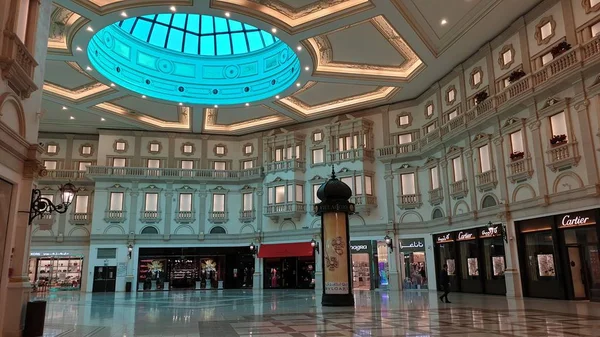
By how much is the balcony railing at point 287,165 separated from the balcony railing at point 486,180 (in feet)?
37.8

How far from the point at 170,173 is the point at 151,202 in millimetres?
2270

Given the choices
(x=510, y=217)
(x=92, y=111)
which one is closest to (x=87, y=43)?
(x=92, y=111)

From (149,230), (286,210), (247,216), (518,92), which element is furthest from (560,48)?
(149,230)

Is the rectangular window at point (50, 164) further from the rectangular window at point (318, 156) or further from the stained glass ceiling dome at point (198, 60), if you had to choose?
the rectangular window at point (318, 156)

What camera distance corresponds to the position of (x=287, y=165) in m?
28.6

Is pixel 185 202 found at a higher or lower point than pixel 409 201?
higher

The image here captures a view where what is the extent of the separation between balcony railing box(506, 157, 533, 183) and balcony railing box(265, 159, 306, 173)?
43.8 feet

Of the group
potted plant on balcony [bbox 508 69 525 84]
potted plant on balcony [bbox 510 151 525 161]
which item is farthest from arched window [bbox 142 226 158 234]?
potted plant on balcony [bbox 508 69 525 84]

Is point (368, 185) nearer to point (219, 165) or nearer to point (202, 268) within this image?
point (219, 165)

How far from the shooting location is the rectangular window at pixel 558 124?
15320 mm

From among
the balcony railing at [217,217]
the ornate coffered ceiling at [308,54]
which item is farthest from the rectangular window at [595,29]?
the balcony railing at [217,217]

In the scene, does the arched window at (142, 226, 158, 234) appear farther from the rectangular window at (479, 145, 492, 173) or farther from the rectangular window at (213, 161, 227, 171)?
the rectangular window at (479, 145, 492, 173)

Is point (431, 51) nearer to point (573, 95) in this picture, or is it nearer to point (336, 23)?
point (336, 23)

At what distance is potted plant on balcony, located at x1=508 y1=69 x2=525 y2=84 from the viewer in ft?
56.5
